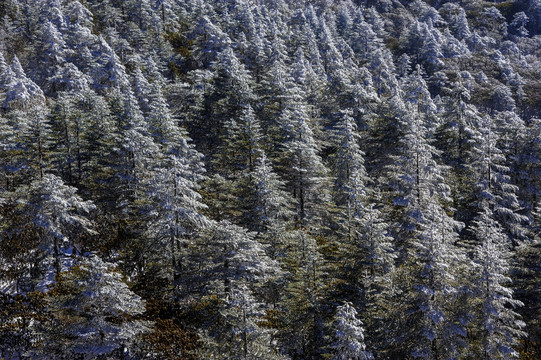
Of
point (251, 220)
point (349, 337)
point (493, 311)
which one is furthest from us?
point (251, 220)

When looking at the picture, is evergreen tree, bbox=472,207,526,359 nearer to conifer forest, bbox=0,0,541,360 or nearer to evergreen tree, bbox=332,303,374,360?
conifer forest, bbox=0,0,541,360

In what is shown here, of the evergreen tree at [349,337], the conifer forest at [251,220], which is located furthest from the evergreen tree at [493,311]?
the evergreen tree at [349,337]

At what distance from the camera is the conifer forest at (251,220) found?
1817 centimetres

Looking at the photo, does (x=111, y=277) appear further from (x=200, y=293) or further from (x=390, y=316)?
(x=390, y=316)

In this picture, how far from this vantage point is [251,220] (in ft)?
94.7

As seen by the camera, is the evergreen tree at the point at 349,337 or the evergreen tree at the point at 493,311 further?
the evergreen tree at the point at 493,311

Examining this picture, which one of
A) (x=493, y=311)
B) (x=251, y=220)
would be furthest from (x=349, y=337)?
(x=251, y=220)

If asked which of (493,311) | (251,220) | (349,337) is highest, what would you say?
(251,220)

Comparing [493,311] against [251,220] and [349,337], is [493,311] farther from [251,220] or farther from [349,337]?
[251,220]

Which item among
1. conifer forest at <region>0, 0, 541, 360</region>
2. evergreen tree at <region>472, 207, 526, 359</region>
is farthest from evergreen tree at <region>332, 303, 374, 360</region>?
evergreen tree at <region>472, 207, 526, 359</region>

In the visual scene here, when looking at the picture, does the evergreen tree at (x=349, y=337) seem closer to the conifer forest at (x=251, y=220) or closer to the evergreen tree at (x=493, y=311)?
the conifer forest at (x=251, y=220)

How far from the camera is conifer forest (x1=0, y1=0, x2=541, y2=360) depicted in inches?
715

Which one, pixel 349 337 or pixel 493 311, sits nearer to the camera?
pixel 349 337

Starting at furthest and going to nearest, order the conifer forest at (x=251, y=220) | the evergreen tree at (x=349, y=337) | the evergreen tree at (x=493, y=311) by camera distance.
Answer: the conifer forest at (x=251, y=220)
the evergreen tree at (x=493, y=311)
the evergreen tree at (x=349, y=337)
